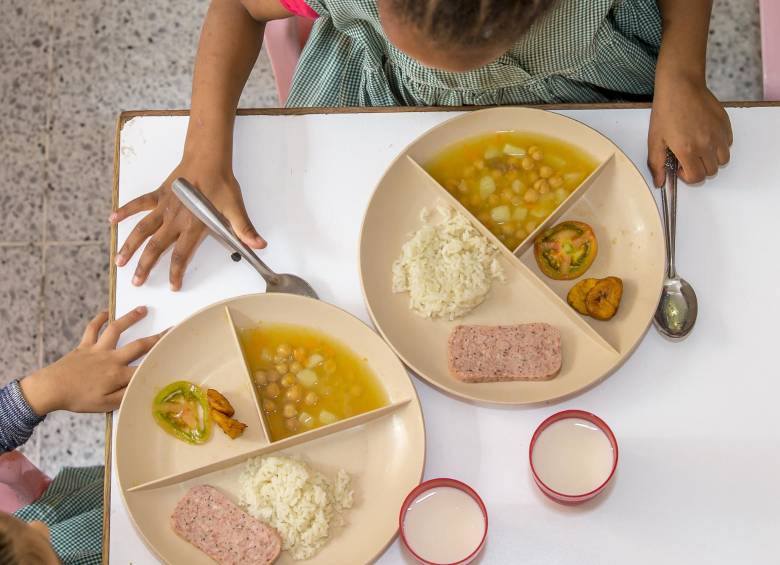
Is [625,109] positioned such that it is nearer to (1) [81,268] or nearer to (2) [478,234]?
(2) [478,234]

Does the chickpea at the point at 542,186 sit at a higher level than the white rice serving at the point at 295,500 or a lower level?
higher

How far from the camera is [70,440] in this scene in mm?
2281

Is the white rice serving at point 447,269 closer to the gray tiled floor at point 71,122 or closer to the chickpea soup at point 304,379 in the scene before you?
the chickpea soup at point 304,379

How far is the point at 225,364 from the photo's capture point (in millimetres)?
1312

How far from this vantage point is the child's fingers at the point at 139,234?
1391 millimetres

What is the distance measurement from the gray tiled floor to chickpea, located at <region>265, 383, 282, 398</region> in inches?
47.3

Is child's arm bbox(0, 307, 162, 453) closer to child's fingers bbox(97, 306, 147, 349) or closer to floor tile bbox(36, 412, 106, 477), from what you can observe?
A: child's fingers bbox(97, 306, 147, 349)

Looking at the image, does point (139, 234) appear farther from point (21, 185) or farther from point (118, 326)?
point (21, 185)

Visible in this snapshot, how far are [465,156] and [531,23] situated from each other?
0.32 m

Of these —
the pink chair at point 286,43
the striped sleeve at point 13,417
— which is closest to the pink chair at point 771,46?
the pink chair at point 286,43

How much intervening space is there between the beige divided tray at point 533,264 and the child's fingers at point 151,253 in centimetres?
35

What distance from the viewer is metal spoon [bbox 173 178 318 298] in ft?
4.39

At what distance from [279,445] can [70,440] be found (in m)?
1.30

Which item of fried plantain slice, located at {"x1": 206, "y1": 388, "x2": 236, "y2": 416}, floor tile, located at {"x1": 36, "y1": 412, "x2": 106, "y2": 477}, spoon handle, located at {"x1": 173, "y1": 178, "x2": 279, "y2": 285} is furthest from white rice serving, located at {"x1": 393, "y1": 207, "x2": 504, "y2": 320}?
floor tile, located at {"x1": 36, "y1": 412, "x2": 106, "y2": 477}
